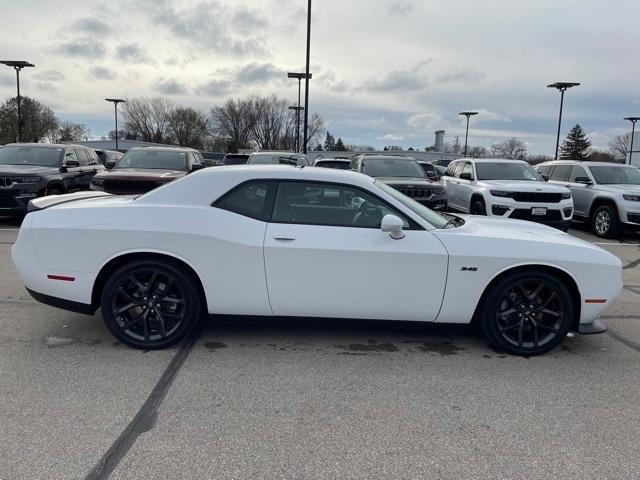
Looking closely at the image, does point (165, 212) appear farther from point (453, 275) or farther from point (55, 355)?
point (453, 275)

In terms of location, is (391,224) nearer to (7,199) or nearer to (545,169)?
(7,199)

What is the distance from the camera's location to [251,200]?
13.3ft

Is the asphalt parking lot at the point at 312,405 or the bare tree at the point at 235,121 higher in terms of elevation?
the bare tree at the point at 235,121

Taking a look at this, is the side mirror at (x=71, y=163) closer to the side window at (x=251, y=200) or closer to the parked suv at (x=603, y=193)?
the side window at (x=251, y=200)

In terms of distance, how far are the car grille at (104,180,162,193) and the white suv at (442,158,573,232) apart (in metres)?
6.71

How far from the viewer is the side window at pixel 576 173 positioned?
481 inches

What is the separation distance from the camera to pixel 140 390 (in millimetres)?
3361

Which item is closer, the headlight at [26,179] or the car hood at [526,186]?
the headlight at [26,179]

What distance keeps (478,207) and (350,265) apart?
7.83 m

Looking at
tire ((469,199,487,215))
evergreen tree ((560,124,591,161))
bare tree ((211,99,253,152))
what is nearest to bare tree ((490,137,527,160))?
evergreen tree ((560,124,591,161))

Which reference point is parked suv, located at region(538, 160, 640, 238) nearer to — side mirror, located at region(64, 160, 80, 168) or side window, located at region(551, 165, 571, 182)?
side window, located at region(551, 165, 571, 182)

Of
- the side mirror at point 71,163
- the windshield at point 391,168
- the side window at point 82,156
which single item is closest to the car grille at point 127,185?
A: the side mirror at point 71,163

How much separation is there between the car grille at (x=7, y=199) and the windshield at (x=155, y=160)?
215cm

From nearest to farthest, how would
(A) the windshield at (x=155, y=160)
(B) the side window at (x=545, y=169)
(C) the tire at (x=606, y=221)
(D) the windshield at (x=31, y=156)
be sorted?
(A) the windshield at (x=155, y=160)
(C) the tire at (x=606, y=221)
(D) the windshield at (x=31, y=156)
(B) the side window at (x=545, y=169)
